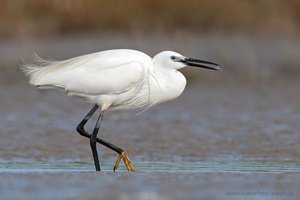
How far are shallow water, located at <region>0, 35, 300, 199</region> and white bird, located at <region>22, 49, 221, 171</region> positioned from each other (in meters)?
0.73

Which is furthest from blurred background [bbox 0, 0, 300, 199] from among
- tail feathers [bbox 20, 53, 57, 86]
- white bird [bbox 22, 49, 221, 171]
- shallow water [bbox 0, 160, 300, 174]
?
tail feathers [bbox 20, 53, 57, 86]

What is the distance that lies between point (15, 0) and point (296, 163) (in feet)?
44.6

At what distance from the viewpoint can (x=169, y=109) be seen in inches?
541

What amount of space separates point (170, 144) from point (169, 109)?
256cm

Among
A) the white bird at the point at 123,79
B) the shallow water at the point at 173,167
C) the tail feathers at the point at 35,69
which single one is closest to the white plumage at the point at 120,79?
the white bird at the point at 123,79

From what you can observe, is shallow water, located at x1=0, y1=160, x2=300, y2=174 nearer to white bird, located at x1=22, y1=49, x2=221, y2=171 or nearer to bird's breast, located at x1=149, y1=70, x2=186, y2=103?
white bird, located at x1=22, y1=49, x2=221, y2=171

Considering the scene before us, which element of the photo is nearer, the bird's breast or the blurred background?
the blurred background

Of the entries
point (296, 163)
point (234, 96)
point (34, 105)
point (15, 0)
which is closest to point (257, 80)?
point (234, 96)

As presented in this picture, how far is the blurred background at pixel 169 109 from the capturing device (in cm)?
793

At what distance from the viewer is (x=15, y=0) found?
22062mm

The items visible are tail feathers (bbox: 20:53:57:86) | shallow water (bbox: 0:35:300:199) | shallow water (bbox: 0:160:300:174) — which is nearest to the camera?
shallow water (bbox: 0:35:300:199)

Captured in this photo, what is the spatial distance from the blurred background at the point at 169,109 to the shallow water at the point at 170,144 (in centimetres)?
2

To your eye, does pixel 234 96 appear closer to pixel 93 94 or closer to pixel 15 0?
pixel 93 94

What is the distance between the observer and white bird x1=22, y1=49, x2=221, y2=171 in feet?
30.4
